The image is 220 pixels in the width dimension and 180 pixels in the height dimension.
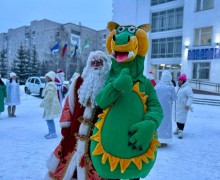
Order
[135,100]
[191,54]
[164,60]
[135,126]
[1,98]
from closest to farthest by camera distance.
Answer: [135,126] → [135,100] → [1,98] → [191,54] → [164,60]

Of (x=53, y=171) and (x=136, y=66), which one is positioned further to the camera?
(x=53, y=171)

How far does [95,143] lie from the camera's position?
2.05 meters

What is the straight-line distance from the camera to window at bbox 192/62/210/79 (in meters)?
22.0

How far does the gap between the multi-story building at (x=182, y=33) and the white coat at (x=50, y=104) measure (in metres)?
18.5

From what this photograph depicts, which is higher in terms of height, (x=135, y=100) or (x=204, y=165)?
(x=135, y=100)

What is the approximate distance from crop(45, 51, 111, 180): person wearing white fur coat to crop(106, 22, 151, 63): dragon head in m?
0.37

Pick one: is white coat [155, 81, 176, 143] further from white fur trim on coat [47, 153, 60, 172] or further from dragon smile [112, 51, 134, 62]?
dragon smile [112, 51, 134, 62]

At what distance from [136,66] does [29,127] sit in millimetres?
6070

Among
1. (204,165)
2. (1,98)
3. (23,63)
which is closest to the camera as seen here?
(204,165)

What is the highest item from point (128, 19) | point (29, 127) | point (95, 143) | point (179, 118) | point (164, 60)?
point (128, 19)

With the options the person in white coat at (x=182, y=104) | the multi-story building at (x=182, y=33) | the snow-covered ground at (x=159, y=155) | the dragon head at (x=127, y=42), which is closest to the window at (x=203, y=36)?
the multi-story building at (x=182, y=33)

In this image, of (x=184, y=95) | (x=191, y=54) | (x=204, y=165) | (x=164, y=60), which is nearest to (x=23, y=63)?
(x=164, y=60)

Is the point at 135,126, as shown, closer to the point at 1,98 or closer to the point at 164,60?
the point at 1,98

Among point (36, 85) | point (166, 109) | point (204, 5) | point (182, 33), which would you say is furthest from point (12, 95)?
point (182, 33)
